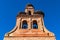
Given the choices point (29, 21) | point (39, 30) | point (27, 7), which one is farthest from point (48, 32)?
point (27, 7)

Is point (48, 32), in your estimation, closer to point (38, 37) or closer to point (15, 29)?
point (38, 37)

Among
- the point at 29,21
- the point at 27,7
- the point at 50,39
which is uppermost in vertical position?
the point at 27,7

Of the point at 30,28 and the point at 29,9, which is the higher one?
the point at 29,9

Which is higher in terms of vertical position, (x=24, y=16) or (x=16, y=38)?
(x=24, y=16)

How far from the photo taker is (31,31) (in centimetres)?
2397

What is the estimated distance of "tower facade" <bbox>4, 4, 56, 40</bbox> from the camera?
23.1 meters

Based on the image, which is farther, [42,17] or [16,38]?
[42,17]

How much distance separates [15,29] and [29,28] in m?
1.49

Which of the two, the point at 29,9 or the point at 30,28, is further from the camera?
the point at 29,9

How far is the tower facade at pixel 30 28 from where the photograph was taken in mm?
23108

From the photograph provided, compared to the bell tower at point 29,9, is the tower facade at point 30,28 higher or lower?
lower

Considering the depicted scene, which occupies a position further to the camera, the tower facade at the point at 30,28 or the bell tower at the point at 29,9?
the bell tower at the point at 29,9

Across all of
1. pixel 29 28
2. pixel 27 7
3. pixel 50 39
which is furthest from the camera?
pixel 27 7

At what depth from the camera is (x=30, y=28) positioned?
24.4 metres
